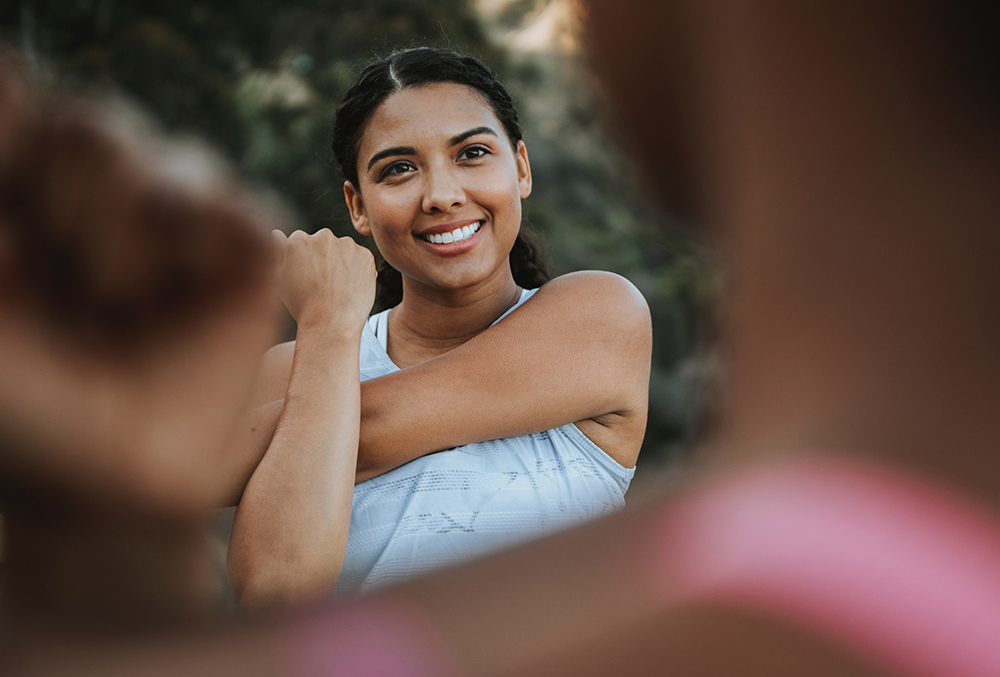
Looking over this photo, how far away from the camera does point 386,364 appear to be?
1000 millimetres

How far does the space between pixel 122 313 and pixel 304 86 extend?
4444mm

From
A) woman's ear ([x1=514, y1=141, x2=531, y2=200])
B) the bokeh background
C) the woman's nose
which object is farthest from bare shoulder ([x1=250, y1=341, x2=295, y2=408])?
the bokeh background

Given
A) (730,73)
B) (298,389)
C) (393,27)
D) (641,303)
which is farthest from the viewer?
(393,27)

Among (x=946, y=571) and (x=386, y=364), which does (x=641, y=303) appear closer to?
(x=386, y=364)

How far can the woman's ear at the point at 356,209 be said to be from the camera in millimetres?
1052

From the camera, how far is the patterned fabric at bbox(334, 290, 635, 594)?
80 cm

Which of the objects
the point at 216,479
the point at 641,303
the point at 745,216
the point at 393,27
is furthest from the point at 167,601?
the point at 393,27

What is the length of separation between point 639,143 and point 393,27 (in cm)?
447

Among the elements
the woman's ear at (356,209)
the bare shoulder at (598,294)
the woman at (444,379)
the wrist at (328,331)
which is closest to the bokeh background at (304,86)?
the woman's ear at (356,209)

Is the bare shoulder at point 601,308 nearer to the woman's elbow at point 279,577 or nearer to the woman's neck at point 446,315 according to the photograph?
the woman's neck at point 446,315

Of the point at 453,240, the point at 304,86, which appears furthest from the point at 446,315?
the point at 304,86

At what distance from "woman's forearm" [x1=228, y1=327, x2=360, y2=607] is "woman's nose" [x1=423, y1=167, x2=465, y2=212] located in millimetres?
277

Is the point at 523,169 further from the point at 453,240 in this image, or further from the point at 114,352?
the point at 114,352

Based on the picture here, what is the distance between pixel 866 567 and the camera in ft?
0.49
